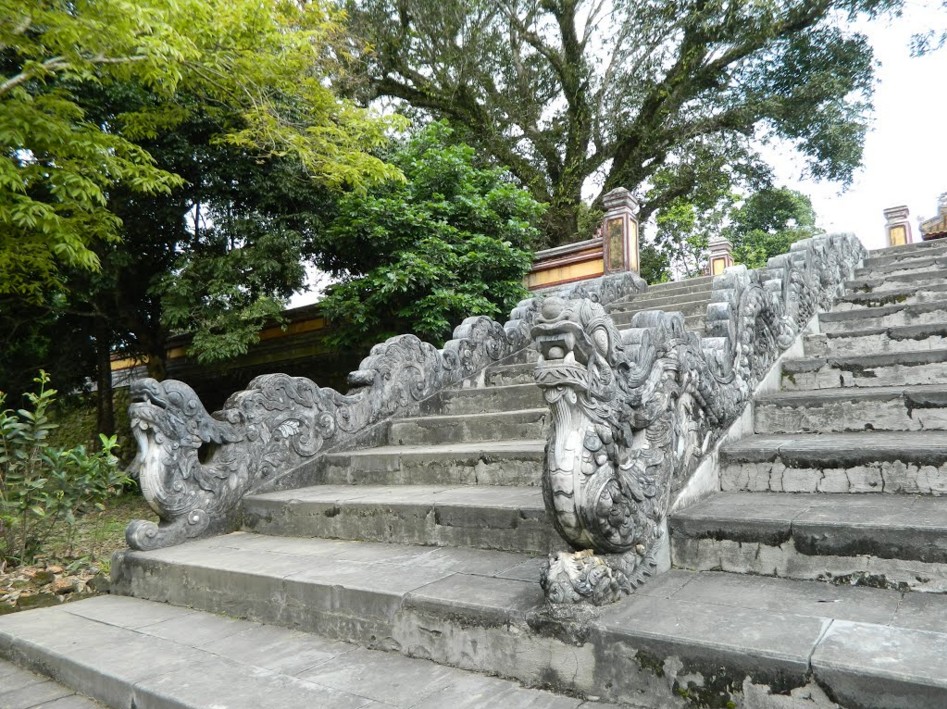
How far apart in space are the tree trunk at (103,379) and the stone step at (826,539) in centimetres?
887

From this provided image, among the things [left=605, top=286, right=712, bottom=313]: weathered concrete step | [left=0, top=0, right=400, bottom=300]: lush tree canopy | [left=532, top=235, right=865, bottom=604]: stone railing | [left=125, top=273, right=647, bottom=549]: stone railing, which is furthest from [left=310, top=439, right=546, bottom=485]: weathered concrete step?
[left=605, top=286, right=712, bottom=313]: weathered concrete step

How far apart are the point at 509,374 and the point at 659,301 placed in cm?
234

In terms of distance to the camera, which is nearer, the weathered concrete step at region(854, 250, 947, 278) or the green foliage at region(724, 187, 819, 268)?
the weathered concrete step at region(854, 250, 947, 278)

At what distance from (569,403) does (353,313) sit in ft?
16.7

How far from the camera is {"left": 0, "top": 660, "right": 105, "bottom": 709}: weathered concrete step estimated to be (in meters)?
2.38

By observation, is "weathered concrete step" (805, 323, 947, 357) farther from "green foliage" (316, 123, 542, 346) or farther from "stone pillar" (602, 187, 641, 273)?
"stone pillar" (602, 187, 641, 273)

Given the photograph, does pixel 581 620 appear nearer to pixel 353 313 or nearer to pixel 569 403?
pixel 569 403

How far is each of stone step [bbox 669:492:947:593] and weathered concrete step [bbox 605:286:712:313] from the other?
13.5 ft

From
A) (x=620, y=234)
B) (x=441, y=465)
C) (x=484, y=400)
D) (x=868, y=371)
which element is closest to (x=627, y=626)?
Answer: (x=441, y=465)

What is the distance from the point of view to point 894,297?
205 inches

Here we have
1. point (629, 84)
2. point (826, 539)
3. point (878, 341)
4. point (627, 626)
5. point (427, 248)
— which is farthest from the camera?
point (629, 84)

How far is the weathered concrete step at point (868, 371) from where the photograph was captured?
3.60m

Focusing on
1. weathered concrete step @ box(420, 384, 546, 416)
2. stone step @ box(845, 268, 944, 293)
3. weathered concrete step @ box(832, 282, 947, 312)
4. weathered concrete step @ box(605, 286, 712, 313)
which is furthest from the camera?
weathered concrete step @ box(605, 286, 712, 313)

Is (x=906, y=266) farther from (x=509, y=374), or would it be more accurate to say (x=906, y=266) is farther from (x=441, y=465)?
(x=441, y=465)
